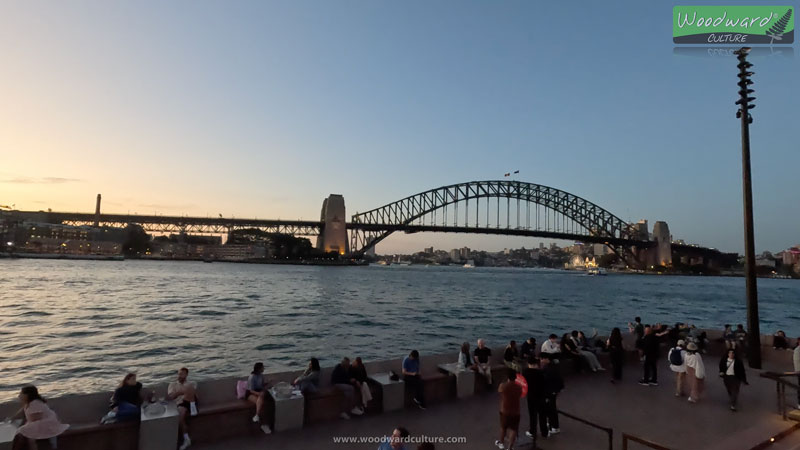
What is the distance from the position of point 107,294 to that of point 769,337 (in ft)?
115

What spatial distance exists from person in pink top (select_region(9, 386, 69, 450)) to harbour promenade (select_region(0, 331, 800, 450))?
186mm

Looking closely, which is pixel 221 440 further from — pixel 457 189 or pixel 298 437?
pixel 457 189

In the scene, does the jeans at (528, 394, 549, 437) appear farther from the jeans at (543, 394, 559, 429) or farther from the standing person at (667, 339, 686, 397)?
the standing person at (667, 339, 686, 397)

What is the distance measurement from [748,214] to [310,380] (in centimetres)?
844

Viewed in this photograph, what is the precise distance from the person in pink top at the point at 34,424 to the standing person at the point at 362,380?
2.90 meters

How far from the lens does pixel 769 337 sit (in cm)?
1023

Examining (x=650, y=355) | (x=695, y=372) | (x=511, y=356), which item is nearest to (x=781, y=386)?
(x=695, y=372)

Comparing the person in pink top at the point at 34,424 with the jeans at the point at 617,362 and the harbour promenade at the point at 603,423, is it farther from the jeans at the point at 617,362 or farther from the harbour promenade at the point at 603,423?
the jeans at the point at 617,362

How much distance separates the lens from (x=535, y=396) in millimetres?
4672

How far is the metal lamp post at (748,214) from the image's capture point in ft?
26.1

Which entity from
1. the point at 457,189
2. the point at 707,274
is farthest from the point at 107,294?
the point at 707,274

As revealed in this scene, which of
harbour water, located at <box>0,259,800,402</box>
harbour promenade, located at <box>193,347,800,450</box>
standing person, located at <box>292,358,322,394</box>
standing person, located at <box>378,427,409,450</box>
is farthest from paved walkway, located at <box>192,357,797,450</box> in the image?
harbour water, located at <box>0,259,800,402</box>

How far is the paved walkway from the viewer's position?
15.1 ft

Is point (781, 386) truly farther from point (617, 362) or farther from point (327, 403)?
point (327, 403)
